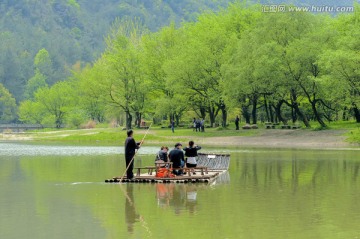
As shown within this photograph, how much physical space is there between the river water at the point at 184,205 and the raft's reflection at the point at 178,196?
0.03 m

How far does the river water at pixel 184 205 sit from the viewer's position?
698 inches

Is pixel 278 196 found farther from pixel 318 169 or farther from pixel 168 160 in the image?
pixel 318 169

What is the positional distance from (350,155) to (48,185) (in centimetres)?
2633

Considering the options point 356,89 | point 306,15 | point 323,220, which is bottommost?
point 323,220

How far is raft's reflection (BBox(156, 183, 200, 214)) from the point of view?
22.3 metres

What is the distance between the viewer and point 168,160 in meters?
32.2

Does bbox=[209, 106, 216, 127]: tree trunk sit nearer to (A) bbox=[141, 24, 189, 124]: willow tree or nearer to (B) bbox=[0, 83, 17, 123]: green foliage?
(A) bbox=[141, 24, 189, 124]: willow tree

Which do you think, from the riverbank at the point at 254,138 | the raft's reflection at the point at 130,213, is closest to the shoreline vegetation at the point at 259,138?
the riverbank at the point at 254,138

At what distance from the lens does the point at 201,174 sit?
3191 centimetres

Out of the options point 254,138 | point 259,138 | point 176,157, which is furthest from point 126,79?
point 176,157

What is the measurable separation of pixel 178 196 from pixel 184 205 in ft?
8.23

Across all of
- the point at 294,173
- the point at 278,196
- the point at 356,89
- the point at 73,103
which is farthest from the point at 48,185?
the point at 73,103

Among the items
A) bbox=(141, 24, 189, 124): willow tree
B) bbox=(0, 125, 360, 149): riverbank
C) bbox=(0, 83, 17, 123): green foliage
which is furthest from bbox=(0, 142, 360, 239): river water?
bbox=(0, 83, 17, 123): green foliage

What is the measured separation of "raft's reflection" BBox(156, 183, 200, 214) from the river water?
3 centimetres
